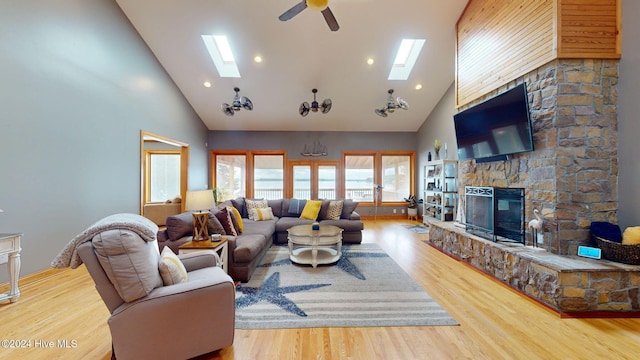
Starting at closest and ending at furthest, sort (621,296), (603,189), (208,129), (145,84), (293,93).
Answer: (621,296)
(603,189)
(145,84)
(293,93)
(208,129)

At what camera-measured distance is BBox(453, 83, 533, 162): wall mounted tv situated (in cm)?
298

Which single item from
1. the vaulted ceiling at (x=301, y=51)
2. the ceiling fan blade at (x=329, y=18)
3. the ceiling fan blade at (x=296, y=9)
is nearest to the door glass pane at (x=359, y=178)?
the vaulted ceiling at (x=301, y=51)

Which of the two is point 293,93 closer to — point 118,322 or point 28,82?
point 28,82

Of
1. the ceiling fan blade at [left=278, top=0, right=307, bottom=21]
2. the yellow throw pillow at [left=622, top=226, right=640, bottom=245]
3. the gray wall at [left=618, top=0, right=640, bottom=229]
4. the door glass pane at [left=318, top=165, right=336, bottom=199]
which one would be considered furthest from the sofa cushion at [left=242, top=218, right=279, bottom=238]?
the gray wall at [left=618, top=0, right=640, bottom=229]

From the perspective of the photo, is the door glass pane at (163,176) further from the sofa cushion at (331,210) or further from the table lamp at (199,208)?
the table lamp at (199,208)

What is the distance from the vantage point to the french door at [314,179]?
8.10 m

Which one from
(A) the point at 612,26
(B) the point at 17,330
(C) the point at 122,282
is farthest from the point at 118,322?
(A) the point at 612,26

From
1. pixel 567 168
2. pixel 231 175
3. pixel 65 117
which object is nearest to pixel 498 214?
pixel 567 168

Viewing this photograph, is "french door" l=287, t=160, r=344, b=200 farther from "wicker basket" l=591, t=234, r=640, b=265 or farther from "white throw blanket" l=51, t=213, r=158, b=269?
"white throw blanket" l=51, t=213, r=158, b=269

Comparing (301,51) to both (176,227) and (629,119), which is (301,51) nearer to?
(176,227)

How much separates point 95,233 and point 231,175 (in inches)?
276

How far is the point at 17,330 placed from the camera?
6.67 ft

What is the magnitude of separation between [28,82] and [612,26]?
21.9 feet

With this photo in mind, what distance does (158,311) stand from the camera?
1.54 m
